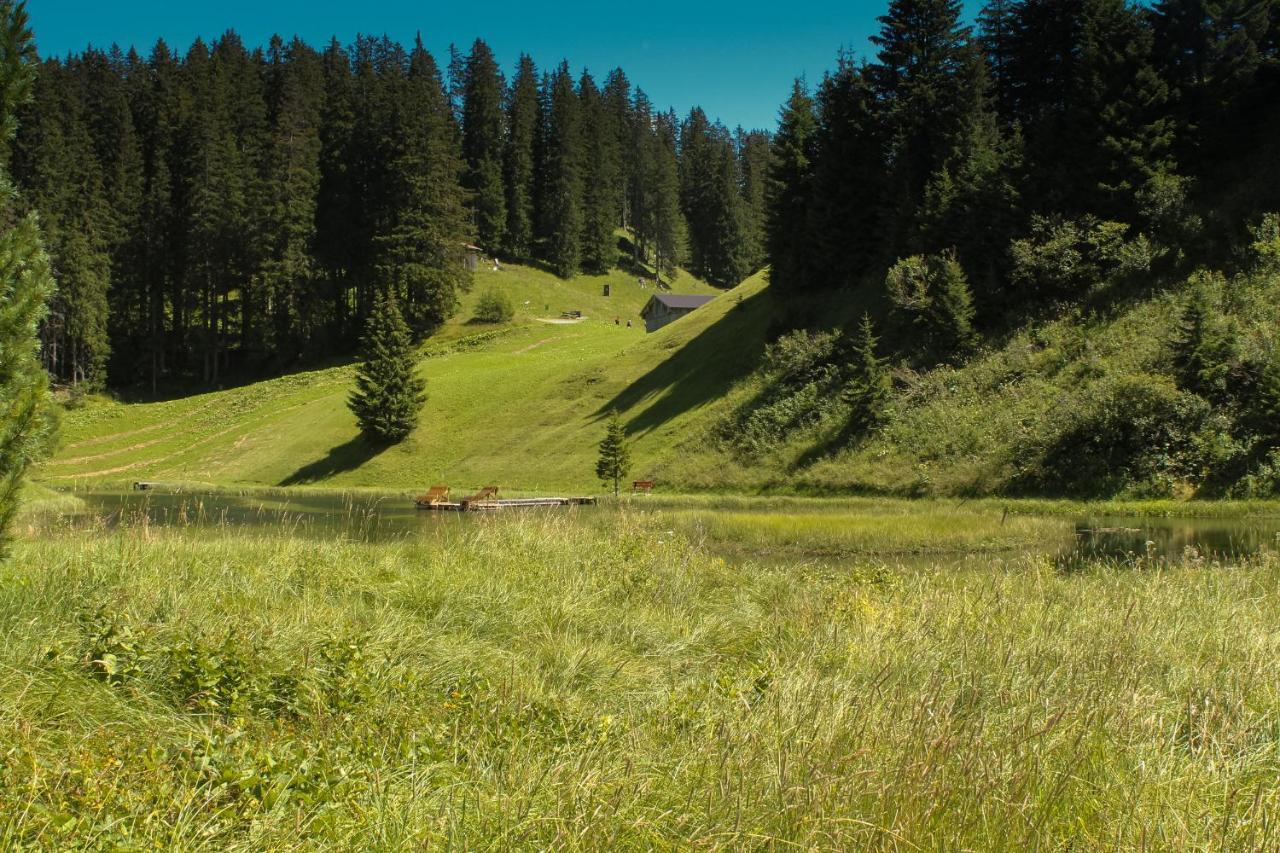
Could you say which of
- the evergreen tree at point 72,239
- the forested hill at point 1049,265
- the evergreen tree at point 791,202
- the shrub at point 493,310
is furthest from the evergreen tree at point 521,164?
the forested hill at point 1049,265

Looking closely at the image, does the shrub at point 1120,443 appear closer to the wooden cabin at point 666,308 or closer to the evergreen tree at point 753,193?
the wooden cabin at point 666,308

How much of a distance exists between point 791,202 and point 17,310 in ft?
156

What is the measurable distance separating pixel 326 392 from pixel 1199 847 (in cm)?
7015

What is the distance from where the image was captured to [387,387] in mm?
53531

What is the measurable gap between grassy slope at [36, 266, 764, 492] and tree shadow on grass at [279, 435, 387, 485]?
10 cm

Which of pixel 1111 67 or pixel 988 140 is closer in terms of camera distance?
pixel 1111 67

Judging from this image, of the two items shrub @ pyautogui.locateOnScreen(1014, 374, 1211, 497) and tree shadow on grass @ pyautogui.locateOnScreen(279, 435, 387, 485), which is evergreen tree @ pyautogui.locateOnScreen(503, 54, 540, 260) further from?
shrub @ pyautogui.locateOnScreen(1014, 374, 1211, 497)

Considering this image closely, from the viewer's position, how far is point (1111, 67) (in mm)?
38031

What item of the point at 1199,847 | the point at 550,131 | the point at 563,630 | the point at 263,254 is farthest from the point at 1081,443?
the point at 550,131

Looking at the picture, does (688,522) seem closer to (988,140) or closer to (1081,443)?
(1081,443)

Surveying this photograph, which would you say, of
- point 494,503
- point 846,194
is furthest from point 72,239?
point 846,194

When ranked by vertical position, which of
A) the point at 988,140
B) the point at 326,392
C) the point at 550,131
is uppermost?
the point at 550,131

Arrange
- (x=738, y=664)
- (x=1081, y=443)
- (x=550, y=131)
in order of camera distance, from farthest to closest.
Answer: (x=550, y=131) < (x=1081, y=443) < (x=738, y=664)

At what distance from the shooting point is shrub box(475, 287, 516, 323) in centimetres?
8112
